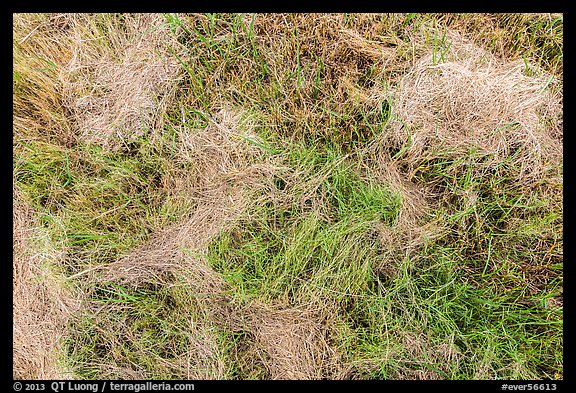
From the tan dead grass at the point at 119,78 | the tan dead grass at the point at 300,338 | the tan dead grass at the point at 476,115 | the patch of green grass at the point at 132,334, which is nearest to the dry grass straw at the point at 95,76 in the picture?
the tan dead grass at the point at 119,78

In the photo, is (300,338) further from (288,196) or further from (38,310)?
(38,310)

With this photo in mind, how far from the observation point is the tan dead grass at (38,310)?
2.25 m

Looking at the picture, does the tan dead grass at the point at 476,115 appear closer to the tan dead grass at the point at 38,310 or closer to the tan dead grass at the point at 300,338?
the tan dead grass at the point at 300,338

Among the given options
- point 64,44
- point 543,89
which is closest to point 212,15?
point 64,44

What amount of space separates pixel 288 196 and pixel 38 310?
5.42 feet

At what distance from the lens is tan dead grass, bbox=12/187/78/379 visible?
2.25 m

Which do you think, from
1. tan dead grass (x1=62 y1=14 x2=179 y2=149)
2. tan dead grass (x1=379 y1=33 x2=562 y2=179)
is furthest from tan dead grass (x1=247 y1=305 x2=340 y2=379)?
tan dead grass (x1=62 y1=14 x2=179 y2=149)

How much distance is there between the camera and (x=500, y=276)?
2.18 m

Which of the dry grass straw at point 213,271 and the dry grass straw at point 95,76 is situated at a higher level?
the dry grass straw at point 95,76

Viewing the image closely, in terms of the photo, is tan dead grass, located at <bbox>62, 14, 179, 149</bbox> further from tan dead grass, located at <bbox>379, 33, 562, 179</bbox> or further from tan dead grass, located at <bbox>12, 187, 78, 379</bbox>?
tan dead grass, located at <bbox>379, 33, 562, 179</bbox>

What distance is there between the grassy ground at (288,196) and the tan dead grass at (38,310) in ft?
0.03

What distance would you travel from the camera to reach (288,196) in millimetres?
2221

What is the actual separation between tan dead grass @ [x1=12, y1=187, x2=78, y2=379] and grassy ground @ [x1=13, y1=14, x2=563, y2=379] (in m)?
0.01

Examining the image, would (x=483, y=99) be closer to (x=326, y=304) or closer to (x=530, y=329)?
(x=530, y=329)
